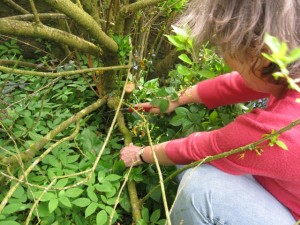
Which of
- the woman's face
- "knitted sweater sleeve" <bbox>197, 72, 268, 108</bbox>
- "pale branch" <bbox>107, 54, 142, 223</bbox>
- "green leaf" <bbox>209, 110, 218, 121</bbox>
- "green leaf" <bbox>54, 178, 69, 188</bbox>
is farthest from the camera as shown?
"green leaf" <bbox>209, 110, 218, 121</bbox>

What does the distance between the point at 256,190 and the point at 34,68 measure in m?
1.31

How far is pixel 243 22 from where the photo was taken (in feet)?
3.04

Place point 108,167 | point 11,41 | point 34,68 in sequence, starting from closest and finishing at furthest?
point 108,167, point 34,68, point 11,41

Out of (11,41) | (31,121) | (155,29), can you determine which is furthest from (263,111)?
(11,41)

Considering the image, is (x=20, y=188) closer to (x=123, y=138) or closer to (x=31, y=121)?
(x=31, y=121)

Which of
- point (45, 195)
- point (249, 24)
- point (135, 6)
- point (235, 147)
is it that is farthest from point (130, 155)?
point (249, 24)

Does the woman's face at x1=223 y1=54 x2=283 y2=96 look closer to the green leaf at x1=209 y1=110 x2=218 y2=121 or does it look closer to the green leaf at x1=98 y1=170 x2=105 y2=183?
the green leaf at x1=209 y1=110 x2=218 y2=121

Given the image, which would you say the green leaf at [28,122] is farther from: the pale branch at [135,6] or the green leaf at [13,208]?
the pale branch at [135,6]

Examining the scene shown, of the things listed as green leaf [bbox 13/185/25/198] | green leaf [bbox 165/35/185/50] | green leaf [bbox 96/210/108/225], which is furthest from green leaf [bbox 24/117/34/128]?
green leaf [bbox 165/35/185/50]

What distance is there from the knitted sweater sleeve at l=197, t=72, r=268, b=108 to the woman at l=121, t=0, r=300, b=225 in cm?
26

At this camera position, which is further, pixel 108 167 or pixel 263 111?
pixel 108 167

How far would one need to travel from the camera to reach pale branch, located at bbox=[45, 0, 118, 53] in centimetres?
113

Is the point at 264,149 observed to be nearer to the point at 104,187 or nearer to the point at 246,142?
the point at 246,142

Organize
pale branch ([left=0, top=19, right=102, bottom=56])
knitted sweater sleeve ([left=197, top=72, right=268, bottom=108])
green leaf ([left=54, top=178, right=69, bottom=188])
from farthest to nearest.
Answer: knitted sweater sleeve ([left=197, top=72, right=268, bottom=108]) < green leaf ([left=54, top=178, right=69, bottom=188]) < pale branch ([left=0, top=19, right=102, bottom=56])
